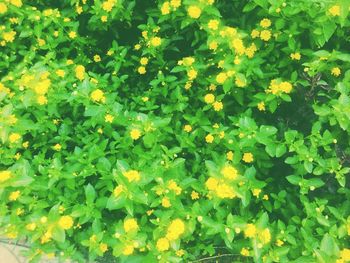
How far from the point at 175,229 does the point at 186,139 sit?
70cm

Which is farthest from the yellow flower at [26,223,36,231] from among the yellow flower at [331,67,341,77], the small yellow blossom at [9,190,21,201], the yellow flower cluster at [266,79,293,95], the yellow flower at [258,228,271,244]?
the yellow flower at [331,67,341,77]

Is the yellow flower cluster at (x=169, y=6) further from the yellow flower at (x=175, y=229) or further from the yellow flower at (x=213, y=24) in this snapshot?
the yellow flower at (x=175, y=229)

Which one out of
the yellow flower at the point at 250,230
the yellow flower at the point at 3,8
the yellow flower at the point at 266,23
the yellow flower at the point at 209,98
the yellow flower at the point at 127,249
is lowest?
the yellow flower at the point at 250,230

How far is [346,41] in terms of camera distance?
231 centimetres

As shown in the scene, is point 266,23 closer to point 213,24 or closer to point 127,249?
point 213,24

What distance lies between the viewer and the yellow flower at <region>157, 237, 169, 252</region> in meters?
1.90

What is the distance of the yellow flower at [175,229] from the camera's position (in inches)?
73.6

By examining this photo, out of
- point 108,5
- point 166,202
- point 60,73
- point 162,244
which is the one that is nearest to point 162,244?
point 162,244

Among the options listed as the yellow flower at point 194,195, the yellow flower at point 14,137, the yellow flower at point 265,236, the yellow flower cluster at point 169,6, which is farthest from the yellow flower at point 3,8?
the yellow flower at point 265,236

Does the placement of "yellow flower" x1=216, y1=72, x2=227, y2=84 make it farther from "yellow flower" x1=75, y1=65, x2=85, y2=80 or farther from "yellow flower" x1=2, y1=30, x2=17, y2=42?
"yellow flower" x1=2, y1=30, x2=17, y2=42

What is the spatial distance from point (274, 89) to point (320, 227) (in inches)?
33.0

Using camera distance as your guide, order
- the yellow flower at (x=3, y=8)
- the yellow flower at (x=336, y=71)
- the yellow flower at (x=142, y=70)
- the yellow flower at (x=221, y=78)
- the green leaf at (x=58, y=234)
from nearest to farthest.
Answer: the green leaf at (x=58, y=234) → the yellow flower at (x=336, y=71) → the yellow flower at (x=221, y=78) → the yellow flower at (x=3, y=8) → the yellow flower at (x=142, y=70)

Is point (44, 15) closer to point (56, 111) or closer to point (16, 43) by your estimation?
point (16, 43)

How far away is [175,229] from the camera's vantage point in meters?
1.88
